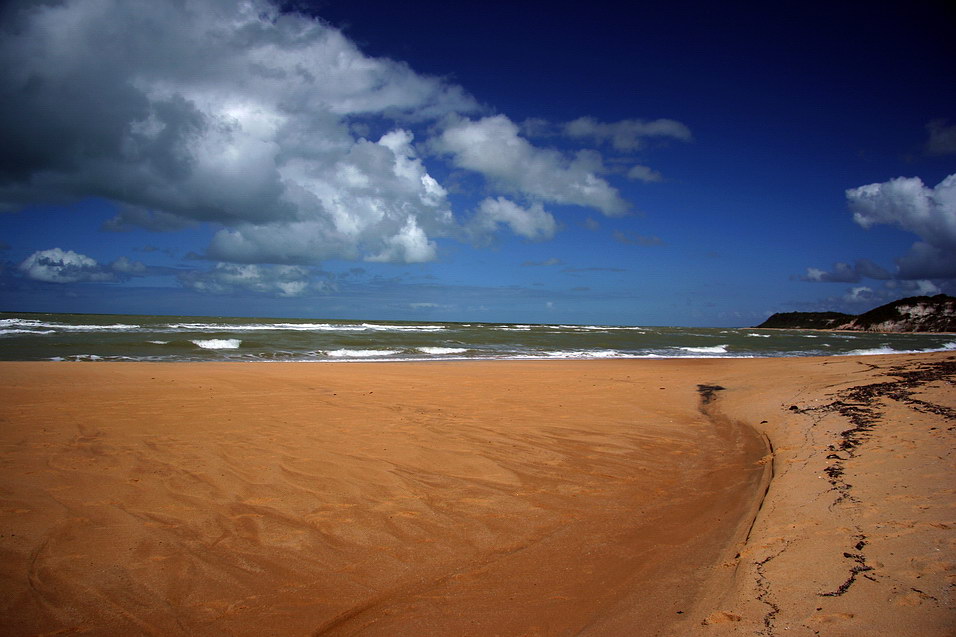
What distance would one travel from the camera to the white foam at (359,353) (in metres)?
21.1

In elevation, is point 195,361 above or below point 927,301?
below

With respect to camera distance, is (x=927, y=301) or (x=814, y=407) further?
(x=927, y=301)

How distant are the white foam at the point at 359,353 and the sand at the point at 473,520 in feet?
40.0

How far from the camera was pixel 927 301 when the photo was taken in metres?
81.8

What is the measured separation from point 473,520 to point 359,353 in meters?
18.3

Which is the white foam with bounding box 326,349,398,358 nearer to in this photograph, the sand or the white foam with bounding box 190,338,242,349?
the white foam with bounding box 190,338,242,349

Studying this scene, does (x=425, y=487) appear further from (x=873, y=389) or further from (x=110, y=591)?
(x=873, y=389)

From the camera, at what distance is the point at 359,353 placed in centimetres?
2192

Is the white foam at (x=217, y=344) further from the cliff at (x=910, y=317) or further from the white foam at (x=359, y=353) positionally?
the cliff at (x=910, y=317)

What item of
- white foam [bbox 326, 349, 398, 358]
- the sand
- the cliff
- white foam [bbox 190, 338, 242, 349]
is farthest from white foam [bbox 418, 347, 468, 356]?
the cliff

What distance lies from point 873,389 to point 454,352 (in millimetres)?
16666

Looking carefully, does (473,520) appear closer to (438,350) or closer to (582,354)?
(438,350)

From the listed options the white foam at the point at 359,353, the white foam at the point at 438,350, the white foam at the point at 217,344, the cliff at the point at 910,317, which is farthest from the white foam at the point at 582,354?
the cliff at the point at 910,317

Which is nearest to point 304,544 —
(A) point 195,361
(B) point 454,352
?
(A) point 195,361
